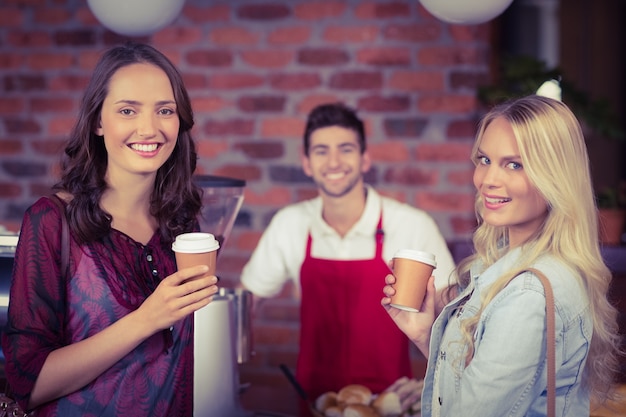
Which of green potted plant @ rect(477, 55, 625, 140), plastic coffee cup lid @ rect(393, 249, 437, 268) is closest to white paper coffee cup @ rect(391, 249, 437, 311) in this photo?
plastic coffee cup lid @ rect(393, 249, 437, 268)

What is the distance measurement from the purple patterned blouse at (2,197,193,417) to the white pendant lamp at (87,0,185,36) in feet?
2.42

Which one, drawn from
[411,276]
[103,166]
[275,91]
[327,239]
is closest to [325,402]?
[411,276]

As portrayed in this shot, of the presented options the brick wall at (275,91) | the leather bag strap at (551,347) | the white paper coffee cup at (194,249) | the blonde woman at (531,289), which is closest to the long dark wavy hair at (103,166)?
the white paper coffee cup at (194,249)

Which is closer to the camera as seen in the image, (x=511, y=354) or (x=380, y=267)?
(x=511, y=354)

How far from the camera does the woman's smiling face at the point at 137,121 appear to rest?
141 centimetres

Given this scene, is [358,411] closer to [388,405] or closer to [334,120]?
[388,405]

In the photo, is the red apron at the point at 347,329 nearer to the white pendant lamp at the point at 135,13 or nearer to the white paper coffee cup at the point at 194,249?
the white pendant lamp at the point at 135,13

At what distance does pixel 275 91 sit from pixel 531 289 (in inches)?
70.1

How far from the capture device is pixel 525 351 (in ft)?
3.92

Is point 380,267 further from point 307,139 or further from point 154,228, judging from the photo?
point 154,228

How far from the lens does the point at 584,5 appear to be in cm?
437

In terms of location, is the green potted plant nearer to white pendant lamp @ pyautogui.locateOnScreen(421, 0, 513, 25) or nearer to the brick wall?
the brick wall

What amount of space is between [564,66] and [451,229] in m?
2.08

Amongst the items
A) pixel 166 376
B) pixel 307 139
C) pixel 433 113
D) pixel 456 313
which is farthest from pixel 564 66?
pixel 166 376
